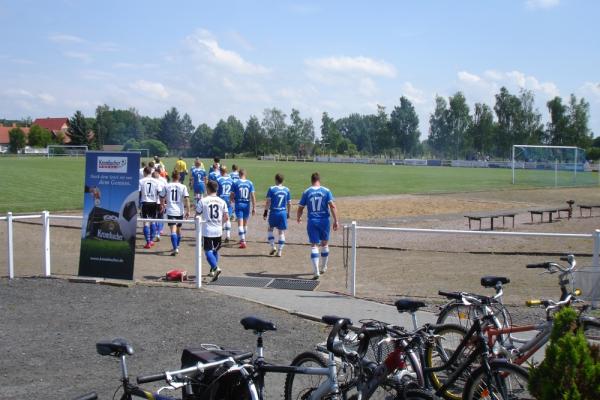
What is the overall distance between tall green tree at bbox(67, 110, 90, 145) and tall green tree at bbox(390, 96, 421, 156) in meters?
68.6

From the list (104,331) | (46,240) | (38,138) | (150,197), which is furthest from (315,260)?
(38,138)

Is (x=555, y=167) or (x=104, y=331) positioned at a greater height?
(x=555, y=167)

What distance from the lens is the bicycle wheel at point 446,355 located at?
597 cm

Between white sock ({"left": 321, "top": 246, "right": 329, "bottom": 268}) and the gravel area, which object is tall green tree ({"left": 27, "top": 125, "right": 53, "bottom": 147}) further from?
white sock ({"left": 321, "top": 246, "right": 329, "bottom": 268})

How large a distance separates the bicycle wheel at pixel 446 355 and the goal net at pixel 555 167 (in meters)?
49.4

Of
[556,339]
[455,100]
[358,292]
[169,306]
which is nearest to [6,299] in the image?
[169,306]

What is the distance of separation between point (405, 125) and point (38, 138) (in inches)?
3026

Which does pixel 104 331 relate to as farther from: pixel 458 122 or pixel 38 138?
pixel 458 122

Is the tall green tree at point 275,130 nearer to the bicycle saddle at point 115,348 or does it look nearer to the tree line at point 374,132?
the tree line at point 374,132

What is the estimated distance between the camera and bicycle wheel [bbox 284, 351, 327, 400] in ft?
17.5

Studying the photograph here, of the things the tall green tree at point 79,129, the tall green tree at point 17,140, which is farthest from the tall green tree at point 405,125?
the tall green tree at point 17,140

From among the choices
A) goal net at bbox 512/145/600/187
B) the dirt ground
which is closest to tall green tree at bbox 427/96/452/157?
goal net at bbox 512/145/600/187

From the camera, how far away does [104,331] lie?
8859 mm

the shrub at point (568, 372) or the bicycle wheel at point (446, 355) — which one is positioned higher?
the shrub at point (568, 372)
